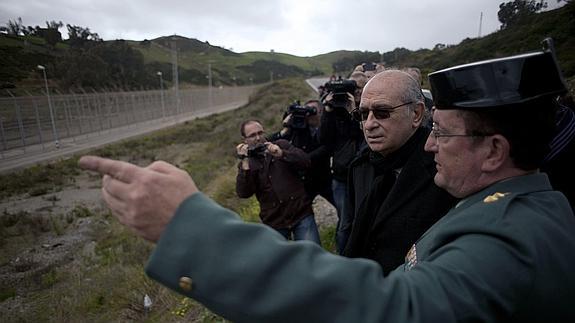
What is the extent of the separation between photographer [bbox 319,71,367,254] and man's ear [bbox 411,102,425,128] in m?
1.26

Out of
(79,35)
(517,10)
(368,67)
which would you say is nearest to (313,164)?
(368,67)

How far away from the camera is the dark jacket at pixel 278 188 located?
12.8 feet

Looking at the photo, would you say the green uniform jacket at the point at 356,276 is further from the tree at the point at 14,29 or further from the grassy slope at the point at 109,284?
the tree at the point at 14,29

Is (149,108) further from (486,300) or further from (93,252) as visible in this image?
(486,300)

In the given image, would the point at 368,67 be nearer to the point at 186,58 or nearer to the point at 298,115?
the point at 298,115

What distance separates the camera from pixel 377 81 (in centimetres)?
235

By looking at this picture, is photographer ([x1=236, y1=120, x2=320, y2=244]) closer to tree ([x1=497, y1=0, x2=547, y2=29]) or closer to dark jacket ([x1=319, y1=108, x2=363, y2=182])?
dark jacket ([x1=319, y1=108, x2=363, y2=182])

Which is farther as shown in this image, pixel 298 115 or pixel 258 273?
pixel 298 115

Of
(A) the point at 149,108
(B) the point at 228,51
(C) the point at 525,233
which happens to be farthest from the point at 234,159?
(B) the point at 228,51

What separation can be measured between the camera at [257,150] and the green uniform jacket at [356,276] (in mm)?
2898

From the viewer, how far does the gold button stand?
0.79m

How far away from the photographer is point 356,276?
0.76 m

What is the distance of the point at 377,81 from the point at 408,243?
1.10 m

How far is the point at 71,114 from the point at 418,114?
30.2 metres
